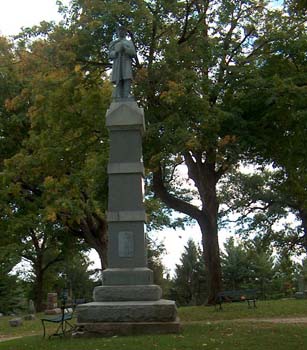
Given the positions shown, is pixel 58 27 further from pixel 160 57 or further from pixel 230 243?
pixel 230 243

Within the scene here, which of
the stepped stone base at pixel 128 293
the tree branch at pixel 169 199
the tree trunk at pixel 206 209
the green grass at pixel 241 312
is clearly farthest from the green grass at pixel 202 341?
the tree branch at pixel 169 199

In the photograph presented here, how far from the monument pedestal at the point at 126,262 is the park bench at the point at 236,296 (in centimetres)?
668

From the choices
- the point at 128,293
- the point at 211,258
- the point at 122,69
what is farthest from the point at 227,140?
the point at 128,293

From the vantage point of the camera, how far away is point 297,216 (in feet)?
116

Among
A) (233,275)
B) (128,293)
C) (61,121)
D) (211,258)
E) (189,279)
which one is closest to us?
(128,293)

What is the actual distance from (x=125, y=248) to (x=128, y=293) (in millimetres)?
1008

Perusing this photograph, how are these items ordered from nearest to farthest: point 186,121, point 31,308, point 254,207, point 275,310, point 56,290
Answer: point 186,121
point 275,310
point 31,308
point 254,207
point 56,290

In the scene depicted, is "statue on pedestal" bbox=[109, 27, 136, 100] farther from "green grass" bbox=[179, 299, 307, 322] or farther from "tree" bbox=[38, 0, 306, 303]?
"green grass" bbox=[179, 299, 307, 322]

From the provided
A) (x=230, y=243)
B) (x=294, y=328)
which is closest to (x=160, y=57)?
(x=294, y=328)

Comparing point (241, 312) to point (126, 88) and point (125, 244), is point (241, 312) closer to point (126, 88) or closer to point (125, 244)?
point (125, 244)

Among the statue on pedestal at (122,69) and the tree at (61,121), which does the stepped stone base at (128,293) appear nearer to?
the statue on pedestal at (122,69)

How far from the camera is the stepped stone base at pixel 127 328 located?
10414mm

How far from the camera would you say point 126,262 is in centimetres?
1164

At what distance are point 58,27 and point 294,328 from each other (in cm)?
1216
